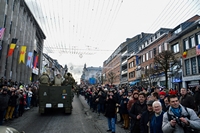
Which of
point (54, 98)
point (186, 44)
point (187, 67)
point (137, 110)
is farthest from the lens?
point (186, 44)

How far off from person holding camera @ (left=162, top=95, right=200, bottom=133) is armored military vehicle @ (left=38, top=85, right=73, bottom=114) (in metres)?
10.0

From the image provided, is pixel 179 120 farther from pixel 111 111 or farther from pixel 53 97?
pixel 53 97

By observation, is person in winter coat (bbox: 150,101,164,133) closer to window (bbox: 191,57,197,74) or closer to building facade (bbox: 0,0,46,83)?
building facade (bbox: 0,0,46,83)

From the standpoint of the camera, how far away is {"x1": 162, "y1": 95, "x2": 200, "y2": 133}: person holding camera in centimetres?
287

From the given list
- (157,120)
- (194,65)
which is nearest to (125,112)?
(157,120)

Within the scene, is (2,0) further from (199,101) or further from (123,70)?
(123,70)

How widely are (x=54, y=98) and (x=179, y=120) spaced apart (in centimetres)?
1058

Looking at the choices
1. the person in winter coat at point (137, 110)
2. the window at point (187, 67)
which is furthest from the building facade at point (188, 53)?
the person in winter coat at point (137, 110)

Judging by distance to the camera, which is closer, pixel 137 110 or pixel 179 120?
pixel 179 120

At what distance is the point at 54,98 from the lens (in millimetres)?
12422

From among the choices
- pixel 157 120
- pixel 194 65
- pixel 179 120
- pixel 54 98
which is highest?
pixel 194 65

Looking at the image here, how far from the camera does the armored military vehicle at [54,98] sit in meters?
12.3

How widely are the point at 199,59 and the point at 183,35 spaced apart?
16.6 ft

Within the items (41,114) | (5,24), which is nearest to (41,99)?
(41,114)
